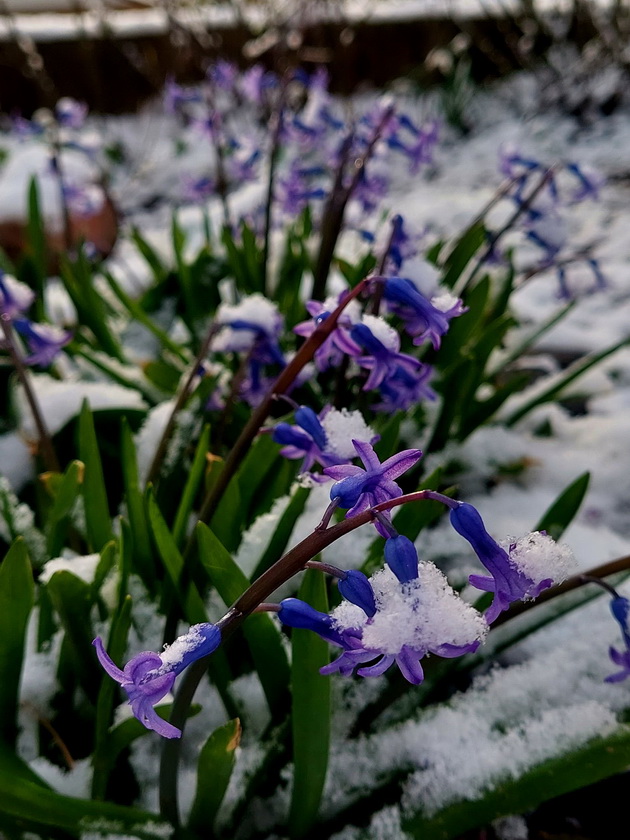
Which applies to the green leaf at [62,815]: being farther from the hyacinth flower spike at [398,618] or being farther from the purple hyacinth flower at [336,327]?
the purple hyacinth flower at [336,327]

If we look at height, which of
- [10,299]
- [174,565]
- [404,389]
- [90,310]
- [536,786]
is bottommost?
[536,786]

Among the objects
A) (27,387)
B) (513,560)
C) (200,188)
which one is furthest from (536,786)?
(200,188)

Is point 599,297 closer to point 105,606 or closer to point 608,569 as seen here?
point 608,569

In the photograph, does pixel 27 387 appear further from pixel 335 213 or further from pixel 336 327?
pixel 335 213

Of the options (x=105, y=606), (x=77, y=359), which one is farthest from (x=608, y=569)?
(x=77, y=359)

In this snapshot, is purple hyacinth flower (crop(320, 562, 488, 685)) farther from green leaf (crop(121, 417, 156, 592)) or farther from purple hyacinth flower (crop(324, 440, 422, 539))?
green leaf (crop(121, 417, 156, 592))

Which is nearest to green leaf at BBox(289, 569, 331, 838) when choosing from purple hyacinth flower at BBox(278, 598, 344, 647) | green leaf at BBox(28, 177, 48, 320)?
purple hyacinth flower at BBox(278, 598, 344, 647)
